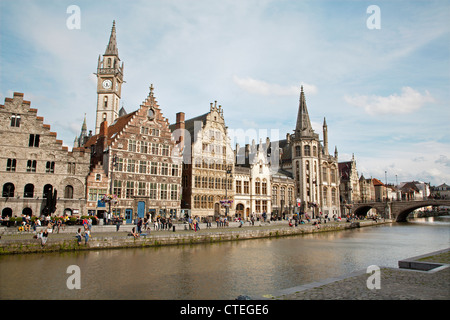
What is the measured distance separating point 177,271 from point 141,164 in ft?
93.9

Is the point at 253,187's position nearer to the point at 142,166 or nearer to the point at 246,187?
the point at 246,187

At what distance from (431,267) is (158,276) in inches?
490

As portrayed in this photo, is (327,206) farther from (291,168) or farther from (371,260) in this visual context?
(371,260)

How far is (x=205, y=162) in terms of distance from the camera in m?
53.0

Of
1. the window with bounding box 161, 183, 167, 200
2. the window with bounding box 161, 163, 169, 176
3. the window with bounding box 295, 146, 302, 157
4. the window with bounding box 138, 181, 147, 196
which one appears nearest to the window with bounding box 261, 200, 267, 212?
the window with bounding box 295, 146, 302, 157

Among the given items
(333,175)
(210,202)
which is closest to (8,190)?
(210,202)

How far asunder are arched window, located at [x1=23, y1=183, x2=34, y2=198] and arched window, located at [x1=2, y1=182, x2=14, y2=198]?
1.22m

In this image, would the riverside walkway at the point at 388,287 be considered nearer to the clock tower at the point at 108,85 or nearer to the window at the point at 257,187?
the window at the point at 257,187

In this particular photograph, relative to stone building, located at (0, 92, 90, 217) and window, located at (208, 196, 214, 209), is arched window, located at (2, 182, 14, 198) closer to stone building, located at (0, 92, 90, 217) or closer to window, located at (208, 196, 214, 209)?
stone building, located at (0, 92, 90, 217)

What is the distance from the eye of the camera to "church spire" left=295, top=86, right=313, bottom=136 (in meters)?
78.9

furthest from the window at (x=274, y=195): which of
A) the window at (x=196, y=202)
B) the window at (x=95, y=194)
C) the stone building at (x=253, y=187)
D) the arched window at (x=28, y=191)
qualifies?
the arched window at (x=28, y=191)

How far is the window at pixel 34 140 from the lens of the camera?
37259 mm

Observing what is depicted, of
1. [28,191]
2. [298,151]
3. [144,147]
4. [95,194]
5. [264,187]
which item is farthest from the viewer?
[298,151]

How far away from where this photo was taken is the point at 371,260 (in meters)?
22.5
